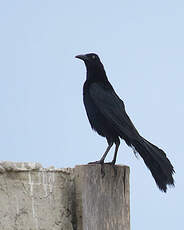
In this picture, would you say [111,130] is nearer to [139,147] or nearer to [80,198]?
[139,147]

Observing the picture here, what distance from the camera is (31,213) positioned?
3.67 metres

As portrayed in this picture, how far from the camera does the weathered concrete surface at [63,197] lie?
357cm

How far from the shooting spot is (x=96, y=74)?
211 inches

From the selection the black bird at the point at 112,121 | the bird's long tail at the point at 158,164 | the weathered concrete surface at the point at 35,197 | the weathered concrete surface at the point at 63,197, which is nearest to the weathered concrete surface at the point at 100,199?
the weathered concrete surface at the point at 63,197

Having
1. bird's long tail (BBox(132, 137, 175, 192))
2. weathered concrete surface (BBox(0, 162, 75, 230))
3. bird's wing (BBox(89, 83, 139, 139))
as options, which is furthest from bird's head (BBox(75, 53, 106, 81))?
weathered concrete surface (BBox(0, 162, 75, 230))

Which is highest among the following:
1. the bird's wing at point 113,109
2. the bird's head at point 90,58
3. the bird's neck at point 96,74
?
the bird's head at point 90,58

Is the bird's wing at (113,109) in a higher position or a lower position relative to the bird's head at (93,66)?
lower

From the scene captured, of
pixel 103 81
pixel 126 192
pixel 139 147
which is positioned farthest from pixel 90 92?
pixel 126 192

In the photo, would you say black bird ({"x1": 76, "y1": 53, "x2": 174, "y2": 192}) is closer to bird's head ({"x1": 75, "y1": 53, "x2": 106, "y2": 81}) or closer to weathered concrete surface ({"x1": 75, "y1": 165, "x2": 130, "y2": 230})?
bird's head ({"x1": 75, "y1": 53, "x2": 106, "y2": 81})

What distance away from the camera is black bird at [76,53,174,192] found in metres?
4.38

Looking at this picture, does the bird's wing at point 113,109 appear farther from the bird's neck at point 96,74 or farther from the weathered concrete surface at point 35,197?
the weathered concrete surface at point 35,197

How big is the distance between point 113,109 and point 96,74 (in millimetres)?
566

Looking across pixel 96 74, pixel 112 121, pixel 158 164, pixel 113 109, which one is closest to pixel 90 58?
pixel 96 74

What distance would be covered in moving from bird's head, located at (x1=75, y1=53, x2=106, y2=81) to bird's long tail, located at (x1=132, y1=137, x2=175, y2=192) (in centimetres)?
107
